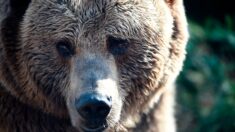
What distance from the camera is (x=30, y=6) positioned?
6.05 meters

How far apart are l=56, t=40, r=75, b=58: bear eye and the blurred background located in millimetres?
3588

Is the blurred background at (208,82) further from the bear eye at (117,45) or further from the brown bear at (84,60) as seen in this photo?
the bear eye at (117,45)

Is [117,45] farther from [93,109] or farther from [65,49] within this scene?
[93,109]

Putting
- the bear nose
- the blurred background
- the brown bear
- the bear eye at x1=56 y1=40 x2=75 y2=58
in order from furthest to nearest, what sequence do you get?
the blurred background < the bear eye at x1=56 y1=40 x2=75 y2=58 < the brown bear < the bear nose

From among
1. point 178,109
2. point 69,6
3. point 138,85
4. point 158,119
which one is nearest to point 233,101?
point 178,109

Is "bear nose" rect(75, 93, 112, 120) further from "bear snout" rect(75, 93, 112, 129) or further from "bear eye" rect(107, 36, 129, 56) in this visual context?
"bear eye" rect(107, 36, 129, 56)

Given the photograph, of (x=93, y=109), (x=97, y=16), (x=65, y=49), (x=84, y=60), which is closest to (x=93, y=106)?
(x=93, y=109)

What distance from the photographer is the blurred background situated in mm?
9219

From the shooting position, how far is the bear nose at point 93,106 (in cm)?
555

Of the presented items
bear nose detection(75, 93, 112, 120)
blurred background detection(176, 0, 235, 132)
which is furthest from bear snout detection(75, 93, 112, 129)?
blurred background detection(176, 0, 235, 132)

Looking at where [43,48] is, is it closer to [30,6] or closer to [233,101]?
[30,6]

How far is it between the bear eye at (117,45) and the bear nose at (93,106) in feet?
1.40

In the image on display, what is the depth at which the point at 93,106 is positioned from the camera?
18.2 feet

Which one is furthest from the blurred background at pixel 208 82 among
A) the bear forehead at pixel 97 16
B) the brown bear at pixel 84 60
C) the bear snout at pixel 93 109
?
the bear snout at pixel 93 109
